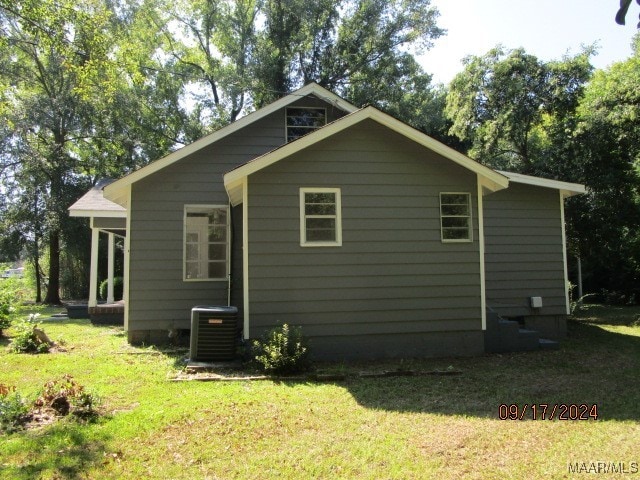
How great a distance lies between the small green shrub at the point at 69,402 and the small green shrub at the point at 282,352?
91.1 inches

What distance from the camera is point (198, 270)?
371 inches

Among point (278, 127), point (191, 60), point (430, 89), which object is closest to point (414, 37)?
point (430, 89)

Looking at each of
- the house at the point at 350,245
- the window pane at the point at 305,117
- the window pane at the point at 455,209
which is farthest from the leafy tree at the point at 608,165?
the window pane at the point at 305,117

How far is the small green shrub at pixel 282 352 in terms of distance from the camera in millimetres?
6562

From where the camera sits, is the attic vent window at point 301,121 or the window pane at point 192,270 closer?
the window pane at point 192,270

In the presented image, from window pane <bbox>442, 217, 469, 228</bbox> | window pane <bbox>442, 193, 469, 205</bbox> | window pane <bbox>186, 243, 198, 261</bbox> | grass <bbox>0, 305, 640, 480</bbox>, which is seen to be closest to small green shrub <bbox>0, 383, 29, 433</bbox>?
grass <bbox>0, 305, 640, 480</bbox>

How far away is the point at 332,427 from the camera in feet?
15.1

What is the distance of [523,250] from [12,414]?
30.7 feet

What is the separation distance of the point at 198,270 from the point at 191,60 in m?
18.7

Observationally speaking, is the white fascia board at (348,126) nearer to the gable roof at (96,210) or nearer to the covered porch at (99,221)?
the gable roof at (96,210)

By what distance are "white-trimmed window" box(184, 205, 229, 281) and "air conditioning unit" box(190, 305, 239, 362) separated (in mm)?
2220
